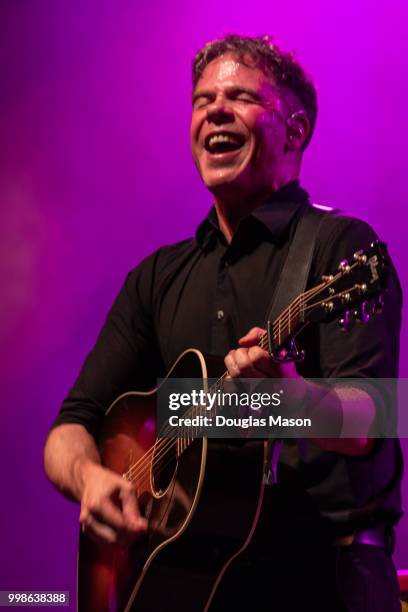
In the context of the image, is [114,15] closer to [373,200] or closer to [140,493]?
[373,200]

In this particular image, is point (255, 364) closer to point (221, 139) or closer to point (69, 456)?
point (69, 456)

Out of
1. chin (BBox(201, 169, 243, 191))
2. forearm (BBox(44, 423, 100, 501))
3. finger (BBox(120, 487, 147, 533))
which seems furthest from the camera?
chin (BBox(201, 169, 243, 191))

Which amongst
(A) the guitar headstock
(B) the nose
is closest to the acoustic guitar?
(A) the guitar headstock

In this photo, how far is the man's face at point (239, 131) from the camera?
193cm

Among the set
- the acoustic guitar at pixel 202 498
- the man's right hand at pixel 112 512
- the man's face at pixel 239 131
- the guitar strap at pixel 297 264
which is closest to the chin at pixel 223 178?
the man's face at pixel 239 131

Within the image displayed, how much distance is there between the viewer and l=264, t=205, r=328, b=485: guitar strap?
1.59m

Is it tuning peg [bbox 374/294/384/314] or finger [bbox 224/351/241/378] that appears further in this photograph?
finger [bbox 224/351/241/378]

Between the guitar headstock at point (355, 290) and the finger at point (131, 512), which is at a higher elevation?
the guitar headstock at point (355, 290)

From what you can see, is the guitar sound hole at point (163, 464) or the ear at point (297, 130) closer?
the guitar sound hole at point (163, 464)

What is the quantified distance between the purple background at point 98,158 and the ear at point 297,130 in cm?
34

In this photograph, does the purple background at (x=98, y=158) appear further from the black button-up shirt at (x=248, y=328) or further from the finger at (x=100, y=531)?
the finger at (x=100, y=531)

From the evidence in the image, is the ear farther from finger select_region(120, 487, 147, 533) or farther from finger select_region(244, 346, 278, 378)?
finger select_region(120, 487, 147, 533)

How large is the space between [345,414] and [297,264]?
0.41 meters

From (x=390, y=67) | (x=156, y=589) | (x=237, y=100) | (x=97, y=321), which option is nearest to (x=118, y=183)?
(x=97, y=321)
